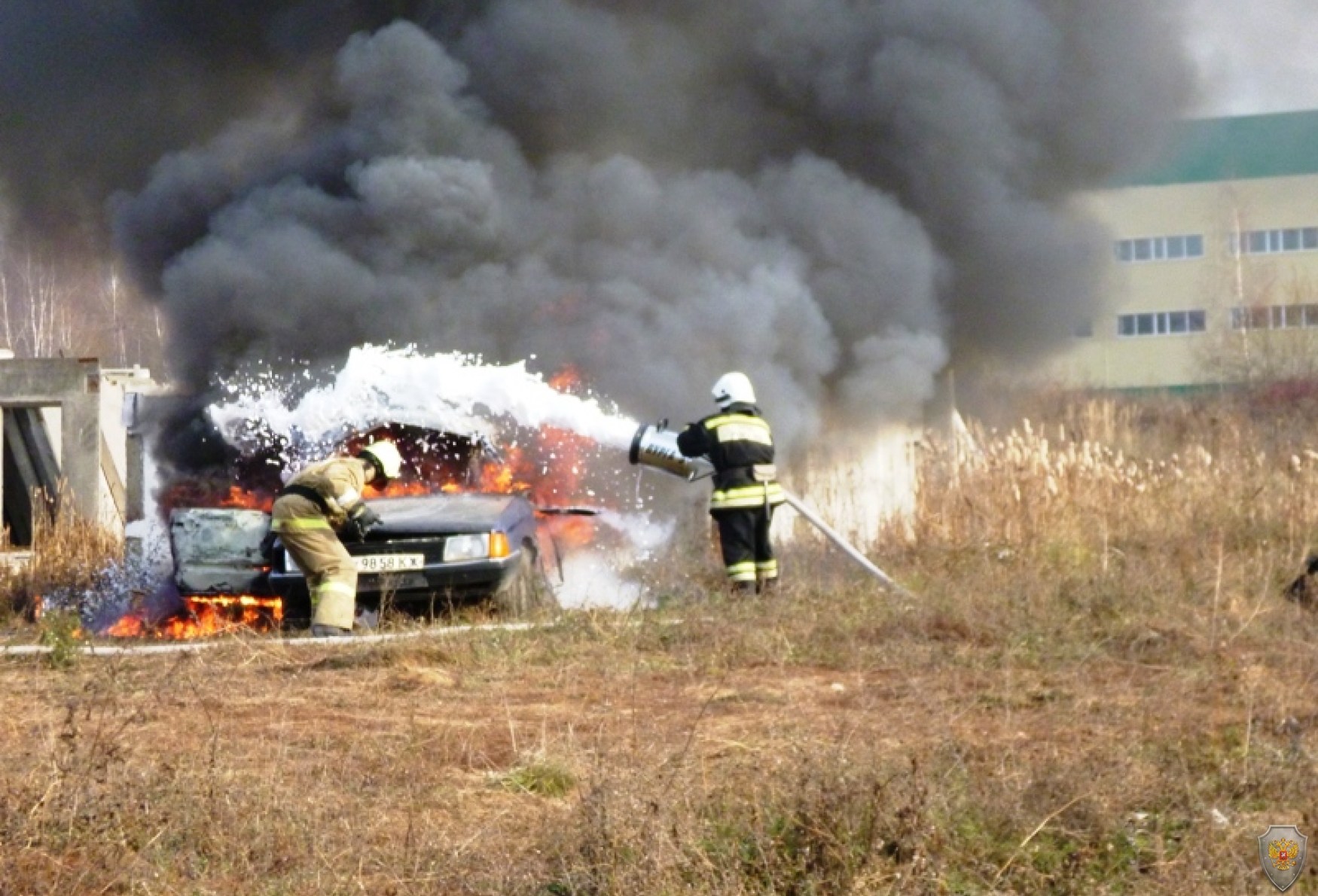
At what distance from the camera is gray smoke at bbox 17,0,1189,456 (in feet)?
46.0

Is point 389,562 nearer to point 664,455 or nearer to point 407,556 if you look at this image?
point 407,556

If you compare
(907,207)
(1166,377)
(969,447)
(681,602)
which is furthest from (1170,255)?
(681,602)

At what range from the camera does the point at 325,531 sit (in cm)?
856

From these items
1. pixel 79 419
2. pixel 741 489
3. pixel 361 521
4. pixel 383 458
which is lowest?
pixel 361 521

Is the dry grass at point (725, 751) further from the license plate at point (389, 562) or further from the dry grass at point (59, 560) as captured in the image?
the dry grass at point (59, 560)

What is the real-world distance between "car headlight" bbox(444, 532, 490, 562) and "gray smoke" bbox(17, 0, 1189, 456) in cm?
511

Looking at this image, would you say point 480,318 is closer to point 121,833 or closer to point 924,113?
point 924,113

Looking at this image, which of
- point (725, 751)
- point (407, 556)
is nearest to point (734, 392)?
point (407, 556)

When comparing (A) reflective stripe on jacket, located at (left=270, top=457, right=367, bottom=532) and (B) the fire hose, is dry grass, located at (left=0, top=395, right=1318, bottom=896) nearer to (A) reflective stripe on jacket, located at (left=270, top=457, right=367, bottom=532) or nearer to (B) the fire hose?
(B) the fire hose

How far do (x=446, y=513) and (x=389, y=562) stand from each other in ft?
1.82

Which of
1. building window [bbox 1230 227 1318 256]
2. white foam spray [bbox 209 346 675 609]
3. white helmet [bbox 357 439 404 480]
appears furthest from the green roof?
white helmet [bbox 357 439 404 480]

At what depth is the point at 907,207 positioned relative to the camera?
1678 cm

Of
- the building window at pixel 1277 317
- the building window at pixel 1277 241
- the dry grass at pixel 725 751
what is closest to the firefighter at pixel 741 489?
the dry grass at pixel 725 751

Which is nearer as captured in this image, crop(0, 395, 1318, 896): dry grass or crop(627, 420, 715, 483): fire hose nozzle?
crop(0, 395, 1318, 896): dry grass
